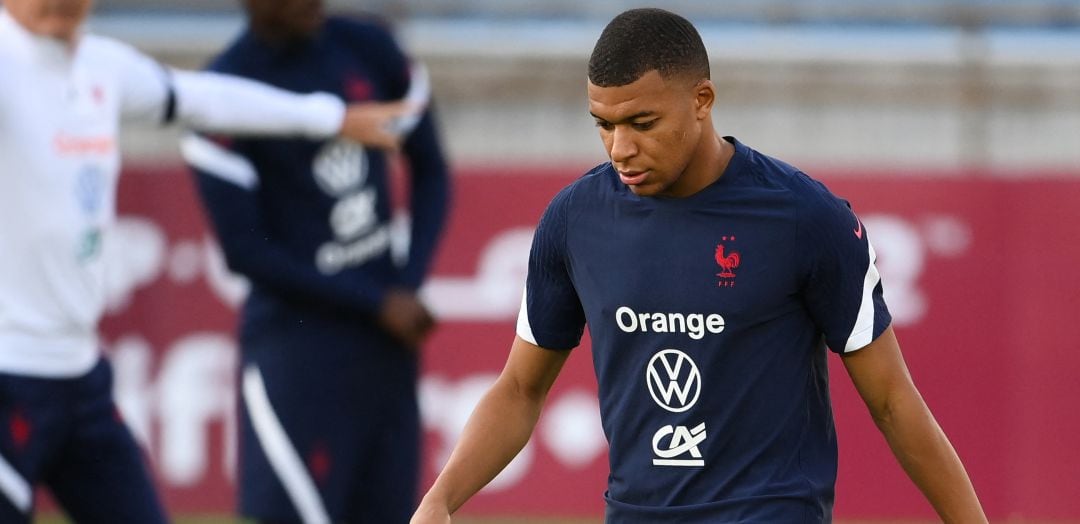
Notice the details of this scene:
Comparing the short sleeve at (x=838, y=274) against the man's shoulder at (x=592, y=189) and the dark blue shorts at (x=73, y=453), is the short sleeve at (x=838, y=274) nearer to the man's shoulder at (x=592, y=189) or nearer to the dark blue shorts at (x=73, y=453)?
the man's shoulder at (x=592, y=189)

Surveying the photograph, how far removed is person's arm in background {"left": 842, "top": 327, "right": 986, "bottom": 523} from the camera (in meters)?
3.75

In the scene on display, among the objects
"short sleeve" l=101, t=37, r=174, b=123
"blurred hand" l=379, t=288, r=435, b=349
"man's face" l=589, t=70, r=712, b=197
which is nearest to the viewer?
"man's face" l=589, t=70, r=712, b=197

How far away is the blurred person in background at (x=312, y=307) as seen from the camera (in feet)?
19.9

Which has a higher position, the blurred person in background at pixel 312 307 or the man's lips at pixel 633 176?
the man's lips at pixel 633 176

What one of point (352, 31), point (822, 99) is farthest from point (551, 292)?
point (822, 99)

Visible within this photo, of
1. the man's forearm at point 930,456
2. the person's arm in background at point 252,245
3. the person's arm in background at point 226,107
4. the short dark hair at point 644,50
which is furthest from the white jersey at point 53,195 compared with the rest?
the man's forearm at point 930,456

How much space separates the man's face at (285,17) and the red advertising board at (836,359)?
3499 millimetres

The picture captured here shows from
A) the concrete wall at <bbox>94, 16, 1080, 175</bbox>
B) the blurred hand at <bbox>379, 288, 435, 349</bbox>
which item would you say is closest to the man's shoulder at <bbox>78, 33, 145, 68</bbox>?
the blurred hand at <bbox>379, 288, 435, 349</bbox>

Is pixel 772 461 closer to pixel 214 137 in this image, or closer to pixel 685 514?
pixel 685 514

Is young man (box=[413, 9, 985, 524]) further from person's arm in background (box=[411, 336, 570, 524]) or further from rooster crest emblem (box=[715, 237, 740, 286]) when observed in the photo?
person's arm in background (box=[411, 336, 570, 524])

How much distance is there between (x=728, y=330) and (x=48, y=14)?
252 centimetres

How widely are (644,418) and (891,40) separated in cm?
Answer: 822

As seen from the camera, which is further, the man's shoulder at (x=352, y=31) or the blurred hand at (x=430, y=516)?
the man's shoulder at (x=352, y=31)

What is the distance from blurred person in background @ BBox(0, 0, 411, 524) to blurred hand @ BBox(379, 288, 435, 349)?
39.3 inches
